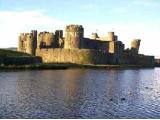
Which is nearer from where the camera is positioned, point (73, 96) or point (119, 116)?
point (119, 116)

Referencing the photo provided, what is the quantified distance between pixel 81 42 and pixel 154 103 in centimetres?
5640

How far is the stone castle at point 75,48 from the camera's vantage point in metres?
80.5

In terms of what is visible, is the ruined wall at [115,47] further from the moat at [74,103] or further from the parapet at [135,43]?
the moat at [74,103]

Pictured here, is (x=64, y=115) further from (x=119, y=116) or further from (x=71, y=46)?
(x=71, y=46)

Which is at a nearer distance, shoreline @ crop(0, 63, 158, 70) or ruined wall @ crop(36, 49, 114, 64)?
shoreline @ crop(0, 63, 158, 70)

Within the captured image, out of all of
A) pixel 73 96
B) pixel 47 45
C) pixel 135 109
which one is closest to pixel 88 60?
pixel 47 45

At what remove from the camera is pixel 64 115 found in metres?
23.2

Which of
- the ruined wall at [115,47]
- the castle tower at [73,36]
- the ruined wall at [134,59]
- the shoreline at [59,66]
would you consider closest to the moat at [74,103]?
the shoreline at [59,66]

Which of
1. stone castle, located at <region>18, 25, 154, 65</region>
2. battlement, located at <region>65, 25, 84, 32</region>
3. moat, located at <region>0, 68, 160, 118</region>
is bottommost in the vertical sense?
moat, located at <region>0, 68, 160, 118</region>

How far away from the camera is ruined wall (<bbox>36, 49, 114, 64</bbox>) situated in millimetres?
79750

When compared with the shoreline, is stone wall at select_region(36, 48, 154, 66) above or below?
above

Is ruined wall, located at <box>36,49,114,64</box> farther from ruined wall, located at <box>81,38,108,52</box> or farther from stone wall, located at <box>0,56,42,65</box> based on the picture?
stone wall, located at <box>0,56,42,65</box>

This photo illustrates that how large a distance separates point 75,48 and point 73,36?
2438mm

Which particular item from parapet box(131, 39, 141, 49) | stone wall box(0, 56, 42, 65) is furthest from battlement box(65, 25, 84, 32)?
parapet box(131, 39, 141, 49)
